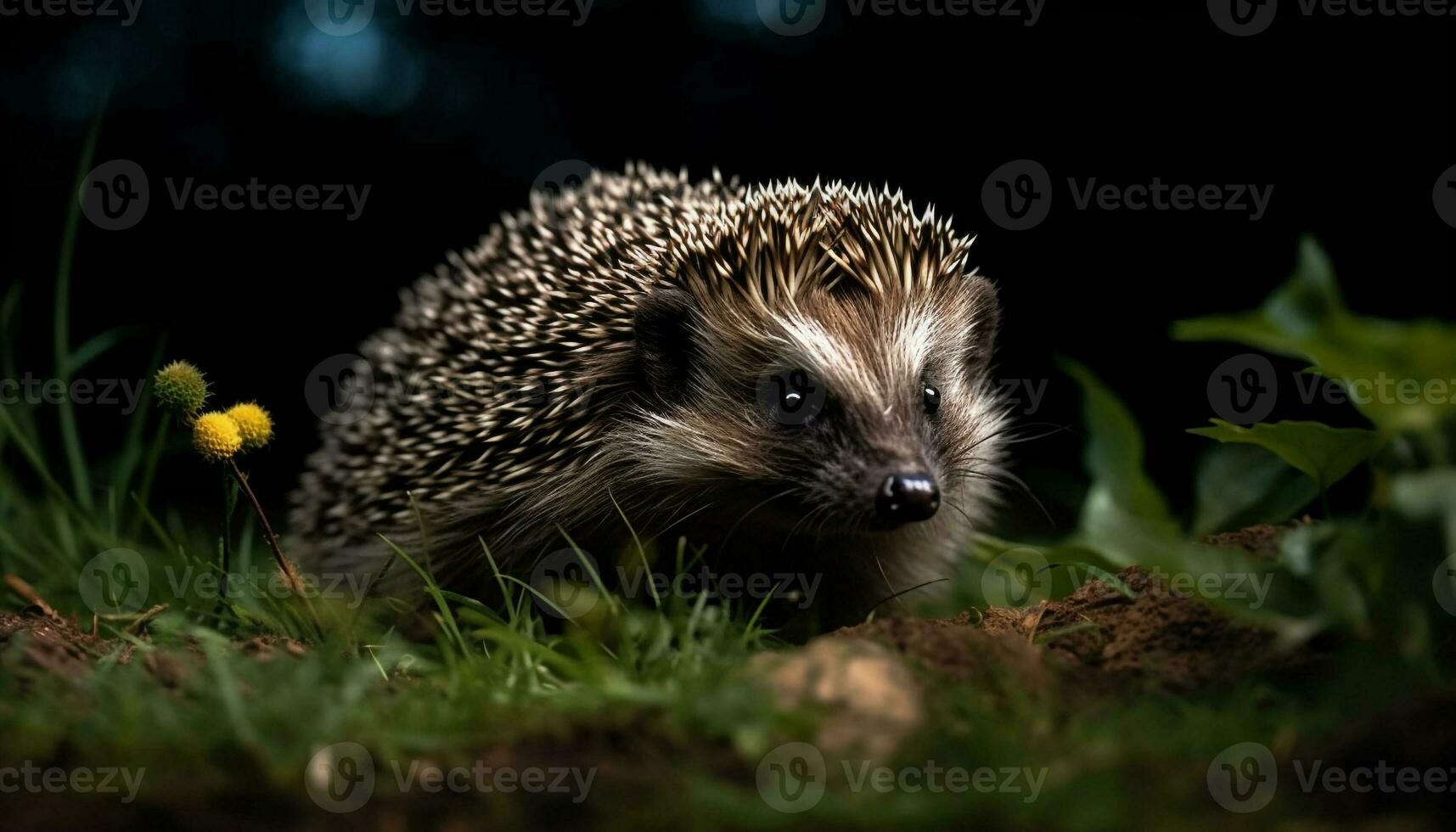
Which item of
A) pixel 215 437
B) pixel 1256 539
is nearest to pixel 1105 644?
pixel 1256 539

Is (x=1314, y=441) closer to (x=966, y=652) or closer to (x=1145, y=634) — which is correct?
(x=1145, y=634)

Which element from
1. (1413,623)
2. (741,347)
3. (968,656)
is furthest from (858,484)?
(1413,623)

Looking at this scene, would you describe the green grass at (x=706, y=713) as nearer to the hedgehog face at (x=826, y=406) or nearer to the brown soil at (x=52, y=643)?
the brown soil at (x=52, y=643)

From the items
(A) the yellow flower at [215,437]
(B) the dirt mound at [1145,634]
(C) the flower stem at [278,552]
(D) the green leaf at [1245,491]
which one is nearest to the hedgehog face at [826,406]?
(B) the dirt mound at [1145,634]

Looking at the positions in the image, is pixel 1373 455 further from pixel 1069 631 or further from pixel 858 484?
pixel 858 484

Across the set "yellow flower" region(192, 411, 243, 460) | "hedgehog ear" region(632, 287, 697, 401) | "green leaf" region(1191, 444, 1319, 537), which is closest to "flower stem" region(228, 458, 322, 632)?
"yellow flower" region(192, 411, 243, 460)

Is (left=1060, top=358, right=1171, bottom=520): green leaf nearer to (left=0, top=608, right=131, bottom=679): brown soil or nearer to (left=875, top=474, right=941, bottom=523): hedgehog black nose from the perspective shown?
(left=875, top=474, right=941, bottom=523): hedgehog black nose
